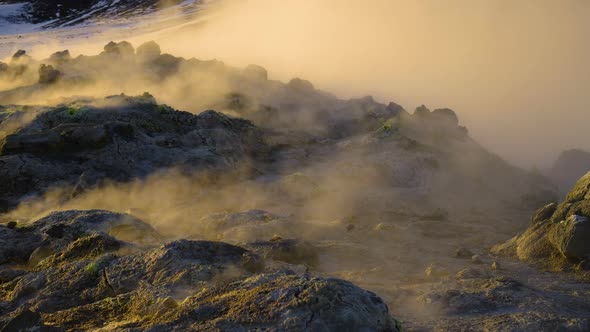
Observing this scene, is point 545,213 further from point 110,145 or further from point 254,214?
point 110,145

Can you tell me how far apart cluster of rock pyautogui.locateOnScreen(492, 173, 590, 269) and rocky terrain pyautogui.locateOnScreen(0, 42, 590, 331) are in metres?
0.03

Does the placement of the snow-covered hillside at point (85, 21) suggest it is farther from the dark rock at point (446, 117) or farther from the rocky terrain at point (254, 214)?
the dark rock at point (446, 117)

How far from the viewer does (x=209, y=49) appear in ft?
156

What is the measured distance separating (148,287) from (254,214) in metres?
5.28

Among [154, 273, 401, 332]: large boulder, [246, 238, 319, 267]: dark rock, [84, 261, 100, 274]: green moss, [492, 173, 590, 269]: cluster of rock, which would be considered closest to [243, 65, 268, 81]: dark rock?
[492, 173, 590, 269]: cluster of rock

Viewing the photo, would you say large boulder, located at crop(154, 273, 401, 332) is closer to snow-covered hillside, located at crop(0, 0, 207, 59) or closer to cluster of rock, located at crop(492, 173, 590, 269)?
cluster of rock, located at crop(492, 173, 590, 269)

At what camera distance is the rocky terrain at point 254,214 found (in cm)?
593

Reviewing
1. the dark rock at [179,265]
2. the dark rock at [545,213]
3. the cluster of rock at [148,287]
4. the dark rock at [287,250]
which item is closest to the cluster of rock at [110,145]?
the cluster of rock at [148,287]

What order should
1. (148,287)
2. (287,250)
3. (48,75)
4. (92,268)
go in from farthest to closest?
(48,75), (287,250), (92,268), (148,287)

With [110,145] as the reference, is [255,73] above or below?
below

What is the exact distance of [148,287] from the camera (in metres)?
6.23

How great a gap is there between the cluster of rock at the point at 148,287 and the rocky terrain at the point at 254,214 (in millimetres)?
24

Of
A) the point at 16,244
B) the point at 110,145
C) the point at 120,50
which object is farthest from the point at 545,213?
the point at 120,50

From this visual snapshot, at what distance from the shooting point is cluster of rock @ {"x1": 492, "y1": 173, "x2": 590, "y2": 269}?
9.07m
